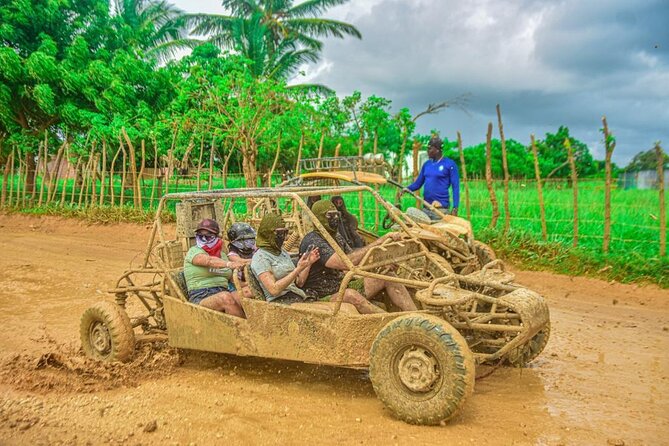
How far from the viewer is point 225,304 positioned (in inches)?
205

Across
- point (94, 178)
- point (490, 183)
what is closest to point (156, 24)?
point (94, 178)

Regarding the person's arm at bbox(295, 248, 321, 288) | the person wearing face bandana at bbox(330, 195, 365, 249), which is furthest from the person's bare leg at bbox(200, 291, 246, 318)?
the person wearing face bandana at bbox(330, 195, 365, 249)

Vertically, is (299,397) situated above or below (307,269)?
below

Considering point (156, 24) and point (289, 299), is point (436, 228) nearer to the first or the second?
point (289, 299)

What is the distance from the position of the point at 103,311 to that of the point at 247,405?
1905mm

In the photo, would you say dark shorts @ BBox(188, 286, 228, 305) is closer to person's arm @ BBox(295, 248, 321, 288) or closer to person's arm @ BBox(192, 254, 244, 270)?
person's arm @ BBox(192, 254, 244, 270)

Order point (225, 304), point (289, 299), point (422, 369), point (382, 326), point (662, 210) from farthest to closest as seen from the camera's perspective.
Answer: point (662, 210), point (225, 304), point (289, 299), point (382, 326), point (422, 369)

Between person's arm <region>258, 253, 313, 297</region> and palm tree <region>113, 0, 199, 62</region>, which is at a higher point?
palm tree <region>113, 0, 199, 62</region>

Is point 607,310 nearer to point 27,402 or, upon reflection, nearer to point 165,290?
point 165,290

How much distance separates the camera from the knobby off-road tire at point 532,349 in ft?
17.6

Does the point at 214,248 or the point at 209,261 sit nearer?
the point at 209,261

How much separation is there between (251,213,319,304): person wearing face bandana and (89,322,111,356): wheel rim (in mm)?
1741

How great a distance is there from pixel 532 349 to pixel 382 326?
1.75m

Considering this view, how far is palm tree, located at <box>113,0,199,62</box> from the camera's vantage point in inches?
1066
